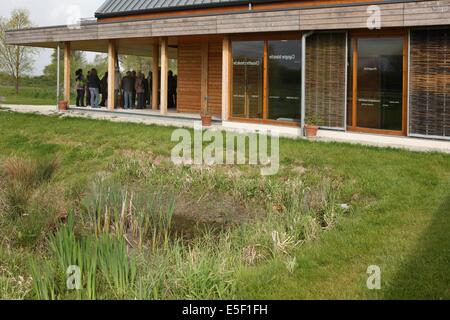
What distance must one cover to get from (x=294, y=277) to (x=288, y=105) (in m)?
10.1

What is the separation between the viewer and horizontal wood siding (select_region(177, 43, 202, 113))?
20.0 m

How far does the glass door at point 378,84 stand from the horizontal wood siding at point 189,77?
795 cm

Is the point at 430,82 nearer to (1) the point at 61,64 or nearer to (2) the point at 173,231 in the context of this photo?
(2) the point at 173,231

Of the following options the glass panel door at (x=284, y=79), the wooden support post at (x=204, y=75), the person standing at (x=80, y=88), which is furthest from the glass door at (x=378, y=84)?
the person standing at (x=80, y=88)

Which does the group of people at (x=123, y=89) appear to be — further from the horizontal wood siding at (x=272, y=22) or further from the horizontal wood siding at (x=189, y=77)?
the horizontal wood siding at (x=272, y=22)

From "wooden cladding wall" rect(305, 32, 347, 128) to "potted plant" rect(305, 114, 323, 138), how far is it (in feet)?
0.42

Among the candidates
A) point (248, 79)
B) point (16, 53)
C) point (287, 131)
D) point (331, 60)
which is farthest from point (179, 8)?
point (16, 53)

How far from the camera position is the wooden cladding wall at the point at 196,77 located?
1920cm

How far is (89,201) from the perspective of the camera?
8039 mm

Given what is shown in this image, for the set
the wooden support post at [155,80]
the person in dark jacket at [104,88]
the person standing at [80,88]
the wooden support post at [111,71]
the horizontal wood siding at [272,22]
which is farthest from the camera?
the person in dark jacket at [104,88]

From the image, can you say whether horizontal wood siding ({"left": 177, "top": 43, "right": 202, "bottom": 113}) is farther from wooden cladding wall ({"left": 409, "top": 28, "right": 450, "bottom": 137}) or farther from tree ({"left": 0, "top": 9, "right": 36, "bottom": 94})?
tree ({"left": 0, "top": 9, "right": 36, "bottom": 94})

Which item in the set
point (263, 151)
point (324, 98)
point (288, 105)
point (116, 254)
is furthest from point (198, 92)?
point (116, 254)
